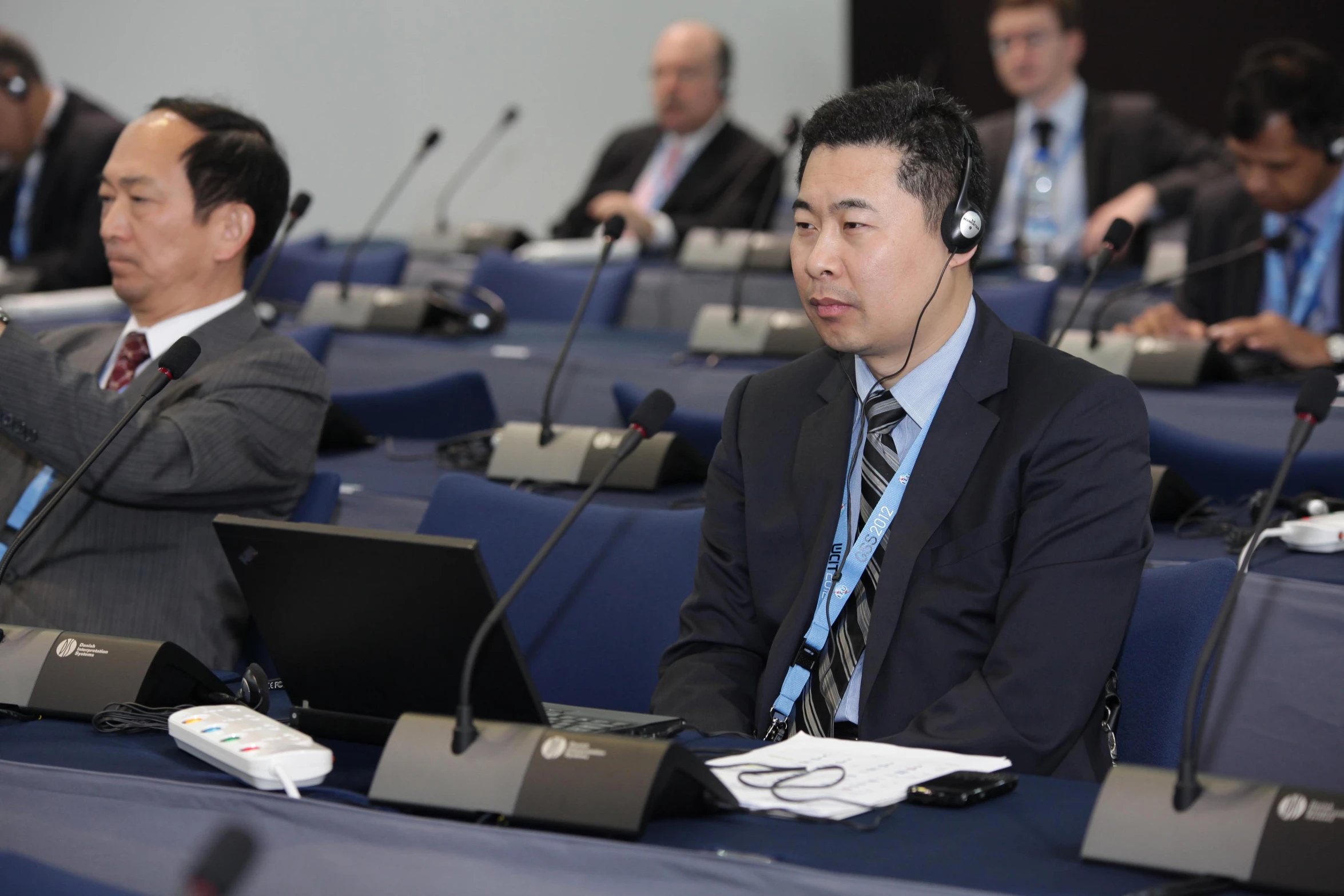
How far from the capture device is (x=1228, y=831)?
1061 mm

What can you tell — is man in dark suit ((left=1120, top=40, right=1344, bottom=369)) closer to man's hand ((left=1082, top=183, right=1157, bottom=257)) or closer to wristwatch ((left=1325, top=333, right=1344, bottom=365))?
wristwatch ((left=1325, top=333, right=1344, bottom=365))

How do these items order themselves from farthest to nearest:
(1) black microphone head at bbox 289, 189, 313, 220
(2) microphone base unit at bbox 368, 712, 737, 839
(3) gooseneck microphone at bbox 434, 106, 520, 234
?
(3) gooseneck microphone at bbox 434, 106, 520, 234, (1) black microphone head at bbox 289, 189, 313, 220, (2) microphone base unit at bbox 368, 712, 737, 839

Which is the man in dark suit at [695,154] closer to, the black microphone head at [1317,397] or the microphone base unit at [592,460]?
the microphone base unit at [592,460]

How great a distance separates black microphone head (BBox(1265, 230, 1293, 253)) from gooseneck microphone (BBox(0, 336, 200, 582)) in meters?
2.57

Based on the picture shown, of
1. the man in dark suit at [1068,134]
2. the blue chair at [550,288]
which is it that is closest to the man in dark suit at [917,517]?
the blue chair at [550,288]

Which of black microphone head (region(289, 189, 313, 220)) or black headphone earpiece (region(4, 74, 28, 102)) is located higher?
black headphone earpiece (region(4, 74, 28, 102))

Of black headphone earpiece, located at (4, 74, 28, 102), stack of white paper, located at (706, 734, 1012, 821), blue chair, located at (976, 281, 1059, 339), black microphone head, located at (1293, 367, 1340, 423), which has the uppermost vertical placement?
black headphone earpiece, located at (4, 74, 28, 102)

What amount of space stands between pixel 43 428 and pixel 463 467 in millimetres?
973

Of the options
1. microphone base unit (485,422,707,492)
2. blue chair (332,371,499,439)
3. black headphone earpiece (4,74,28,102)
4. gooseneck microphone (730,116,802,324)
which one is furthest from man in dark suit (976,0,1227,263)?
black headphone earpiece (4,74,28,102)

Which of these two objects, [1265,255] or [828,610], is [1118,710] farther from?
[1265,255]

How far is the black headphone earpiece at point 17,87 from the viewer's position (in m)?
5.08

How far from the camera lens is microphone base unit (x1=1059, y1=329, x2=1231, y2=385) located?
3027 millimetres

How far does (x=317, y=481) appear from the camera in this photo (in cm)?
223

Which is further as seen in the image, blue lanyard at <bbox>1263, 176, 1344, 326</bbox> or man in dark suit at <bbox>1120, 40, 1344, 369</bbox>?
blue lanyard at <bbox>1263, 176, 1344, 326</bbox>
